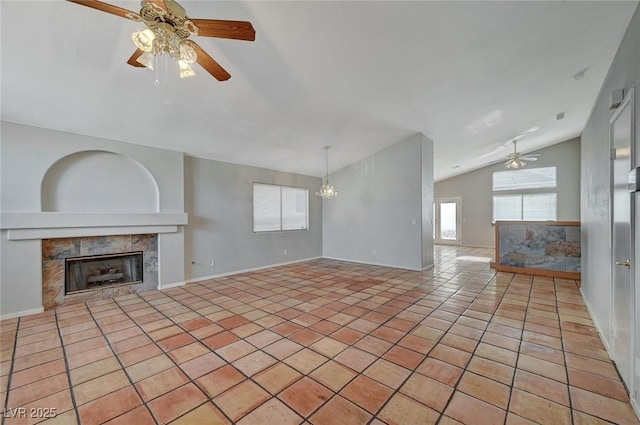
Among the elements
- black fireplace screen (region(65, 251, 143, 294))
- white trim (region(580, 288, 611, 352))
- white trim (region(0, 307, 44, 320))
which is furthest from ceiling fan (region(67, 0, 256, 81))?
white trim (region(580, 288, 611, 352))

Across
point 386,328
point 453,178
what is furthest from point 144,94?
point 453,178

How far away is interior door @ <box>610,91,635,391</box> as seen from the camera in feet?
6.10

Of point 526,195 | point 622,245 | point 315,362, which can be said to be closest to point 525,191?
point 526,195

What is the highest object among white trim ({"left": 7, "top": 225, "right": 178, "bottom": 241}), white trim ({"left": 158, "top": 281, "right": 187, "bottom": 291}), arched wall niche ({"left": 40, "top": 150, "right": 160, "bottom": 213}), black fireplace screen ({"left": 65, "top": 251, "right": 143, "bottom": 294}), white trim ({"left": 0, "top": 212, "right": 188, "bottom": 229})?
arched wall niche ({"left": 40, "top": 150, "right": 160, "bottom": 213})

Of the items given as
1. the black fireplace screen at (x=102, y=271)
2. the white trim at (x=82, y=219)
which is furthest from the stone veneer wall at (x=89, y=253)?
the white trim at (x=82, y=219)

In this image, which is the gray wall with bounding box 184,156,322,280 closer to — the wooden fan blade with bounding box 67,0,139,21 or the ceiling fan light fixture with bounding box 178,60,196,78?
the ceiling fan light fixture with bounding box 178,60,196,78

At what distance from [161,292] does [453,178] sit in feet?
34.0

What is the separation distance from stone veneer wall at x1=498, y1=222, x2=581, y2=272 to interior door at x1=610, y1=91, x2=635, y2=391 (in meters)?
3.44

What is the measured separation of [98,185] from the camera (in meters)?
4.01

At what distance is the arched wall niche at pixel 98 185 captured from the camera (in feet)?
12.1

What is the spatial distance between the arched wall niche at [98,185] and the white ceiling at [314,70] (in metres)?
0.45

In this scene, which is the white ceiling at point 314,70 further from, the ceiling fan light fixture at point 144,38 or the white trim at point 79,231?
the white trim at point 79,231

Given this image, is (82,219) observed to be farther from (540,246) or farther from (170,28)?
(540,246)

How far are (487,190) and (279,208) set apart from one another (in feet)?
25.4
